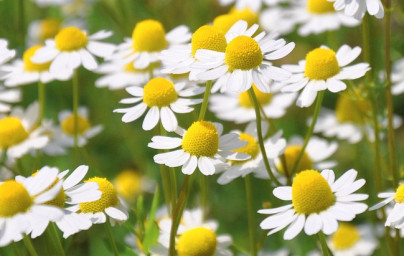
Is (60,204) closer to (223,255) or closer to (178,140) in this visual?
(178,140)

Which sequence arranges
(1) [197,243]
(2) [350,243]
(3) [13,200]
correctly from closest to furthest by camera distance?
(3) [13,200] < (1) [197,243] < (2) [350,243]

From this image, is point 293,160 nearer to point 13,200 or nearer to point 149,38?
point 149,38

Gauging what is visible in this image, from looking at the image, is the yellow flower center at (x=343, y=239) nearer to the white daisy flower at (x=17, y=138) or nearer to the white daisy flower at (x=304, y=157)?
the white daisy flower at (x=304, y=157)

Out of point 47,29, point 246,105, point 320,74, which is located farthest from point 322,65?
point 47,29

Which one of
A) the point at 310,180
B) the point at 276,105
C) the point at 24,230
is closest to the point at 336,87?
the point at 310,180

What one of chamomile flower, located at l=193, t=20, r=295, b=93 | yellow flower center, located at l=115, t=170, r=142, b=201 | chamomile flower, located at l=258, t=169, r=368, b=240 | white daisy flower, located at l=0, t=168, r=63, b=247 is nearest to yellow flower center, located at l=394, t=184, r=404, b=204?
chamomile flower, located at l=258, t=169, r=368, b=240
